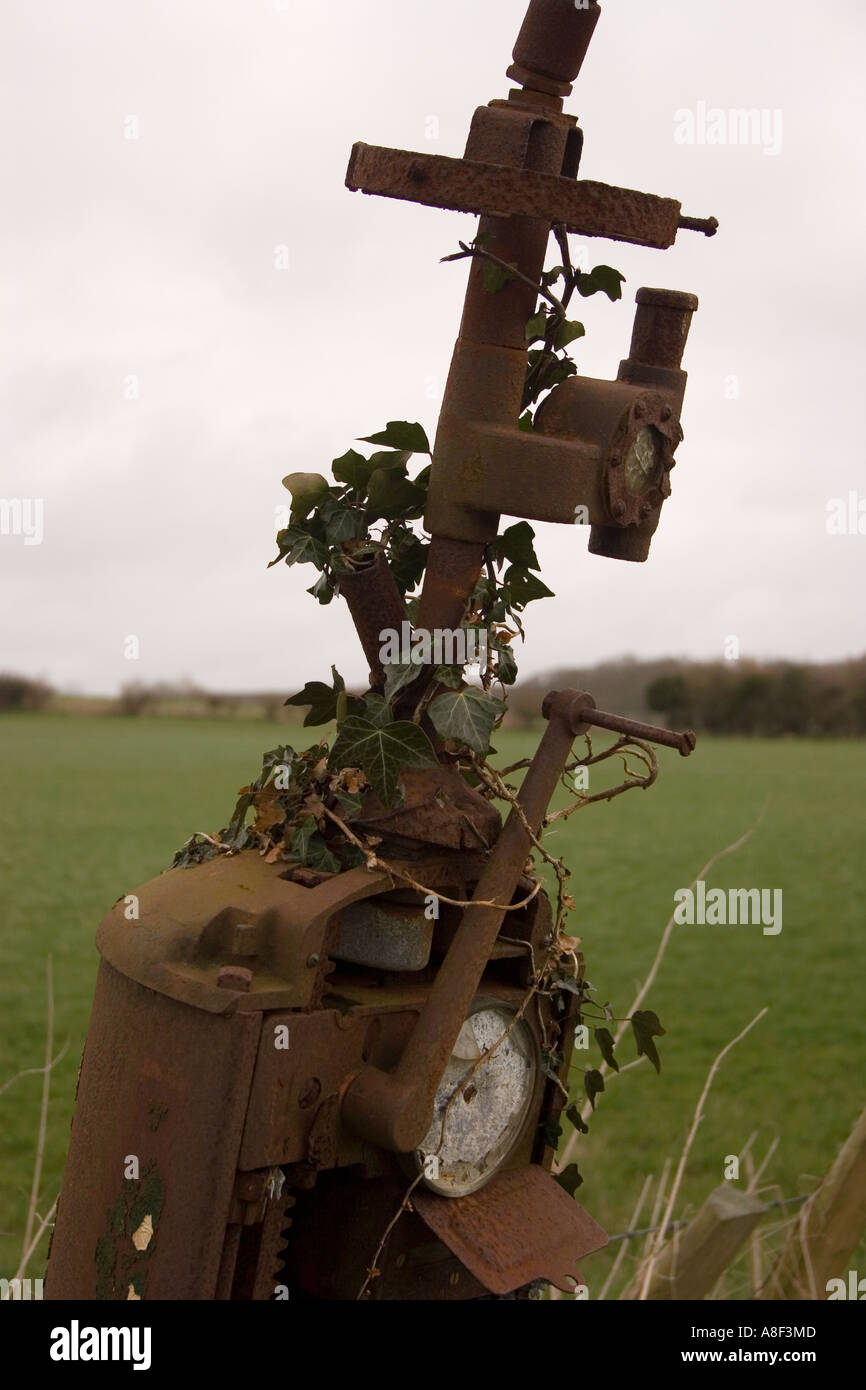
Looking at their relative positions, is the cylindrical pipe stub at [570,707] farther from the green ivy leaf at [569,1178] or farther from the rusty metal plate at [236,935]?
the green ivy leaf at [569,1178]

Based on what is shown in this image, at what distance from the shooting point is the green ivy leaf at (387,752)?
1.73m

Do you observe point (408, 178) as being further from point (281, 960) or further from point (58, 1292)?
point (58, 1292)

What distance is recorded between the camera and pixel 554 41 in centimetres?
175

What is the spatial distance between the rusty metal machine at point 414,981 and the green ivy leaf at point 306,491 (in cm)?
13

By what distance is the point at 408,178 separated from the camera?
1.63 meters

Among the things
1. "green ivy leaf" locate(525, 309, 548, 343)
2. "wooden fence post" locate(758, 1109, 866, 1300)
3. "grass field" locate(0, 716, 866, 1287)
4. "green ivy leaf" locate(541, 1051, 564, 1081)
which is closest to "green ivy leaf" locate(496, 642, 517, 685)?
"green ivy leaf" locate(525, 309, 548, 343)

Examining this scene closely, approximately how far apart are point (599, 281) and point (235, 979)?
3.56ft

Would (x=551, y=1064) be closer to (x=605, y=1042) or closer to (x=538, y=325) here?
(x=605, y=1042)

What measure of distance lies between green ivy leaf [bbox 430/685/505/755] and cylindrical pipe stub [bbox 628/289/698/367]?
53cm

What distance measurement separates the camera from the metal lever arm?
5.37 feet

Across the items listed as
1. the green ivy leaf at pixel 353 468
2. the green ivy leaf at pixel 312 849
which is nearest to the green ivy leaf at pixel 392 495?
the green ivy leaf at pixel 353 468

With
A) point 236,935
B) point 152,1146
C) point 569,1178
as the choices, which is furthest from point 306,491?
point 569,1178

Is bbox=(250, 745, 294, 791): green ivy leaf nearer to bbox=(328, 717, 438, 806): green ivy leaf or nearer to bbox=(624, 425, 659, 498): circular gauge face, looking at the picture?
bbox=(328, 717, 438, 806): green ivy leaf

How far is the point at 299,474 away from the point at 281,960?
673mm
